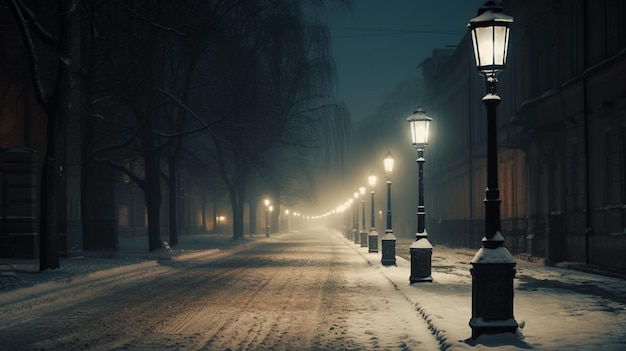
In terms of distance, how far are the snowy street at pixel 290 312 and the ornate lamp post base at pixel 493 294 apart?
0.17 metres

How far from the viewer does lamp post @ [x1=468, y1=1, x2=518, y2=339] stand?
9.62 m

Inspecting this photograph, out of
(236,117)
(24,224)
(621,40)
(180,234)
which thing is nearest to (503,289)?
(621,40)

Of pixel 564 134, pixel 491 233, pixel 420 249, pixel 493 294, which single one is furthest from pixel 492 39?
pixel 564 134

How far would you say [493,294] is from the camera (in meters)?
9.64

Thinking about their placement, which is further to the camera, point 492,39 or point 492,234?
point 492,39

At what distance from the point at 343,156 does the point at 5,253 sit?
22044mm

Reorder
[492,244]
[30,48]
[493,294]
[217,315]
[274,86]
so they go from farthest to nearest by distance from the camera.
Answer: [274,86], [30,48], [217,315], [492,244], [493,294]

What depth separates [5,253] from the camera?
28250 millimetres

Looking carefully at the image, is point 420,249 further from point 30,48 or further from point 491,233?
point 30,48

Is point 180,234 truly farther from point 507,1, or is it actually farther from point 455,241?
point 507,1

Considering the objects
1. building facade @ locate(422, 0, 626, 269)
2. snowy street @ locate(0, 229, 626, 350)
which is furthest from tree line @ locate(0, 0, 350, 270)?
building facade @ locate(422, 0, 626, 269)

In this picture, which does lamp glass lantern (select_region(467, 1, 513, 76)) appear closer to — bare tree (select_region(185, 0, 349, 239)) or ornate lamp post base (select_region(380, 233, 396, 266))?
ornate lamp post base (select_region(380, 233, 396, 266))

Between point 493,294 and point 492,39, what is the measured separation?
10.3ft

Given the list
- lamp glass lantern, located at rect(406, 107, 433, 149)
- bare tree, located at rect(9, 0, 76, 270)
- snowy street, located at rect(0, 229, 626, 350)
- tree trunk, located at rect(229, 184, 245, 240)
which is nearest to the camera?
snowy street, located at rect(0, 229, 626, 350)
